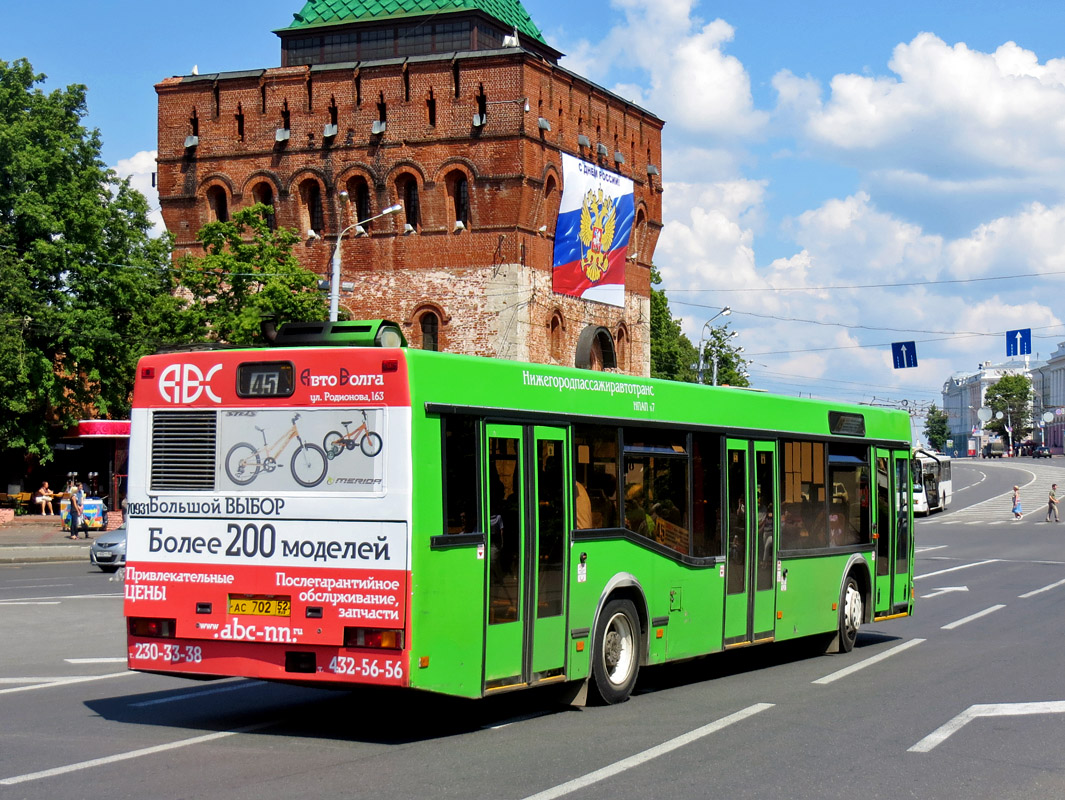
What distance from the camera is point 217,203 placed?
176ft

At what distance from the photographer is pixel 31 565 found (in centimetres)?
3219

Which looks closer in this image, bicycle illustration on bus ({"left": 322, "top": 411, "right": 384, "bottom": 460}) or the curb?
bicycle illustration on bus ({"left": 322, "top": 411, "right": 384, "bottom": 460})

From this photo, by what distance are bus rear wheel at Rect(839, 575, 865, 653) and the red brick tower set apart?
32383 mm

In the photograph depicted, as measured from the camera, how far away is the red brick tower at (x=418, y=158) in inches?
1935

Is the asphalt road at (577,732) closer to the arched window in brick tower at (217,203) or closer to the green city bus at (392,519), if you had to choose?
the green city bus at (392,519)

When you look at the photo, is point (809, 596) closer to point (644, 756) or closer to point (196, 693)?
point (644, 756)

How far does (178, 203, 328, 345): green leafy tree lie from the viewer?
144 feet

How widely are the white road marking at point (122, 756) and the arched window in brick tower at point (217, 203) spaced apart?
45322 mm

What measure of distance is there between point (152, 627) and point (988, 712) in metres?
6.42

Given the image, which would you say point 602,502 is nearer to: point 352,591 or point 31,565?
point 352,591

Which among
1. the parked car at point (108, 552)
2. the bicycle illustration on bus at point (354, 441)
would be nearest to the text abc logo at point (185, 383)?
the bicycle illustration on bus at point (354, 441)

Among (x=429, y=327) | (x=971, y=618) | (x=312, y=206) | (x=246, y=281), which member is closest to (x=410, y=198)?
(x=312, y=206)

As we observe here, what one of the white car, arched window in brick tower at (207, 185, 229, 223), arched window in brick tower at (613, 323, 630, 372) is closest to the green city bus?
arched window in brick tower at (207, 185, 229, 223)

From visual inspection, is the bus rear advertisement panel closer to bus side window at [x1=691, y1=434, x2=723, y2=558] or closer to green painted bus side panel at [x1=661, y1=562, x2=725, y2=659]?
green painted bus side panel at [x1=661, y1=562, x2=725, y2=659]
